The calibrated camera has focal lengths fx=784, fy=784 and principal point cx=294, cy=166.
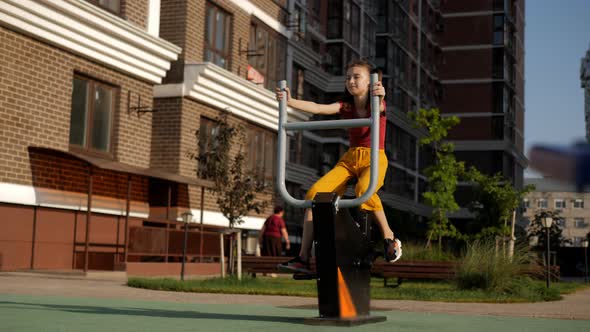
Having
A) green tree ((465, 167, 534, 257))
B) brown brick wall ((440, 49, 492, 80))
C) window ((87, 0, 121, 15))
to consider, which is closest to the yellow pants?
window ((87, 0, 121, 15))

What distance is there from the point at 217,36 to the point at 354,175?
18.1m

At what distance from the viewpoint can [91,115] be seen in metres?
18.5

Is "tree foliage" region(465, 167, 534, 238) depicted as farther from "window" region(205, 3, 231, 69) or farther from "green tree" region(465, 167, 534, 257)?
"window" region(205, 3, 231, 69)

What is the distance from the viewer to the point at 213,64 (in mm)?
21359

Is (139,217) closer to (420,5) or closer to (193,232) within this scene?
(193,232)

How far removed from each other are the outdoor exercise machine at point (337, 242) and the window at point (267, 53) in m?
19.3

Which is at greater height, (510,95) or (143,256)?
(510,95)

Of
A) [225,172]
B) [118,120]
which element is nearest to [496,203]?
[225,172]

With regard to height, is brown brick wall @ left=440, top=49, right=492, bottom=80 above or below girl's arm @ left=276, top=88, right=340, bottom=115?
above

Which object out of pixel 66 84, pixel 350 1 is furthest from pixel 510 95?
pixel 66 84

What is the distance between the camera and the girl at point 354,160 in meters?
5.65

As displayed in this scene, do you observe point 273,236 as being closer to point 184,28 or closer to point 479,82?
point 184,28

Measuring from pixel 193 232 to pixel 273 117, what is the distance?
Answer: 6.72 meters

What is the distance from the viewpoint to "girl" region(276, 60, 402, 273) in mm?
5648
